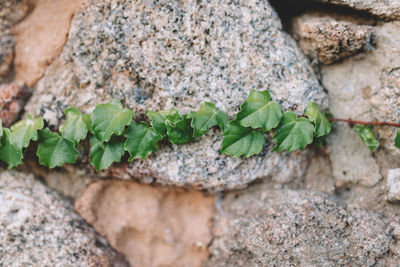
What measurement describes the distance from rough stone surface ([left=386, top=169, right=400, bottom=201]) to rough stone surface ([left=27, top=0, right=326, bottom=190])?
1.42ft

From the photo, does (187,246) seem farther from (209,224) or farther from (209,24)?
(209,24)

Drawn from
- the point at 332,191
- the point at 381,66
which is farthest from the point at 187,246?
the point at 381,66

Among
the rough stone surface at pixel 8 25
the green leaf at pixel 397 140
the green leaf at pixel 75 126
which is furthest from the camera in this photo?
the rough stone surface at pixel 8 25

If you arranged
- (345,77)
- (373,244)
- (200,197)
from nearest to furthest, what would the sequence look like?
(373,244)
(345,77)
(200,197)

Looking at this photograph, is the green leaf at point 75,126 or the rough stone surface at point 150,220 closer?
the green leaf at point 75,126

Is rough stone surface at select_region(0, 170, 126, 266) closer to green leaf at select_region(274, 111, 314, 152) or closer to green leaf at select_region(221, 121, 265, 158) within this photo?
green leaf at select_region(221, 121, 265, 158)

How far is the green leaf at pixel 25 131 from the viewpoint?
1468 mm

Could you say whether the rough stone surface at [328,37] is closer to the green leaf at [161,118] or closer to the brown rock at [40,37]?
the green leaf at [161,118]

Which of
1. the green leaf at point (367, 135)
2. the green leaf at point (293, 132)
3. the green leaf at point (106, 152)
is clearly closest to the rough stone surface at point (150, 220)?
the green leaf at point (106, 152)

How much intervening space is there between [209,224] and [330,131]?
70cm

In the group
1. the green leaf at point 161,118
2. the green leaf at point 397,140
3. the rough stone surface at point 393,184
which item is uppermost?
the green leaf at point 161,118

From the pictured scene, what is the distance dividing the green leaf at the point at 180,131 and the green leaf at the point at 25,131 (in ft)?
1.83

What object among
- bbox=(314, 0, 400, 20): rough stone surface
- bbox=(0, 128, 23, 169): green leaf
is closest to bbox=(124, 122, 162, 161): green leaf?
bbox=(0, 128, 23, 169): green leaf

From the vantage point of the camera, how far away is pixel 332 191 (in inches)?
62.6
